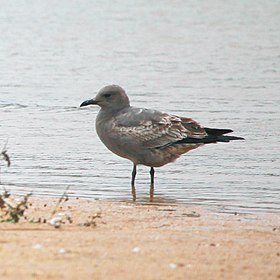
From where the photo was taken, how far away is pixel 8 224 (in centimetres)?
725

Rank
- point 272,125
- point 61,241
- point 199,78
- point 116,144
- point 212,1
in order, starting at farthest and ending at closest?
point 212,1
point 199,78
point 272,125
point 116,144
point 61,241

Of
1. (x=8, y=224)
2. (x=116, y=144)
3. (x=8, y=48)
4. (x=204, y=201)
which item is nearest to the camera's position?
(x=8, y=224)

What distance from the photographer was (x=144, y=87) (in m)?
17.8

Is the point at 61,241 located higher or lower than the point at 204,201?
higher

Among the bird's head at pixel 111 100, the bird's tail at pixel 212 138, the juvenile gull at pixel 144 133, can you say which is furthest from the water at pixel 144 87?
the bird's head at pixel 111 100

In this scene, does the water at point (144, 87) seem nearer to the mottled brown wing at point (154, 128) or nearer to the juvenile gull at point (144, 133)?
the juvenile gull at point (144, 133)

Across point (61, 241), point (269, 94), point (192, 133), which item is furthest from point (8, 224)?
point (269, 94)

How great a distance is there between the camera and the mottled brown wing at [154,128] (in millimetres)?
10781

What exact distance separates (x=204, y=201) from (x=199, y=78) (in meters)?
8.74

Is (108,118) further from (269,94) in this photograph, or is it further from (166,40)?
(166,40)

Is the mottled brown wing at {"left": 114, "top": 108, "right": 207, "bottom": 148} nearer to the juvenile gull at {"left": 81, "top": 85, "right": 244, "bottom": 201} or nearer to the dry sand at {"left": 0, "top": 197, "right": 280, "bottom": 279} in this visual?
the juvenile gull at {"left": 81, "top": 85, "right": 244, "bottom": 201}

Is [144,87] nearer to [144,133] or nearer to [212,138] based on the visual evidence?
[212,138]

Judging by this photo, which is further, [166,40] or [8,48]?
[166,40]

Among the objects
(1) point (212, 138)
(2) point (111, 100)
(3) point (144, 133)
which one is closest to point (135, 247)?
(3) point (144, 133)
